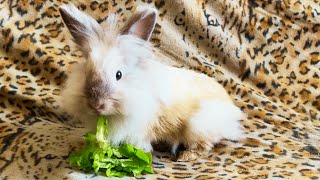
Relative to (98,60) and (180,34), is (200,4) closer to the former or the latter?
(180,34)

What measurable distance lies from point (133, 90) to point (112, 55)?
0.11 m

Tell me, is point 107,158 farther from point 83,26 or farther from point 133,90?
point 83,26

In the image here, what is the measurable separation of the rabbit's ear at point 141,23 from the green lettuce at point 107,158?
0.25 metres

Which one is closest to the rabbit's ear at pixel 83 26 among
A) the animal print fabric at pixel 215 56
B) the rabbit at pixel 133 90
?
the rabbit at pixel 133 90

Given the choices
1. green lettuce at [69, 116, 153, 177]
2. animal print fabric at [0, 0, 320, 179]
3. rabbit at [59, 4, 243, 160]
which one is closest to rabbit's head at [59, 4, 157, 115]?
rabbit at [59, 4, 243, 160]

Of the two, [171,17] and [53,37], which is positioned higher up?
[171,17]

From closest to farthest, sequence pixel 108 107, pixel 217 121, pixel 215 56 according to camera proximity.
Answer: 1. pixel 108 107
2. pixel 217 121
3. pixel 215 56

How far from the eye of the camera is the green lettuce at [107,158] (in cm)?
150

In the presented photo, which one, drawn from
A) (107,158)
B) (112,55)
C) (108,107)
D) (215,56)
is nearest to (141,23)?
(112,55)

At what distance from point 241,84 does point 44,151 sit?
0.84 m

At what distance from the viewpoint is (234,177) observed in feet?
5.06

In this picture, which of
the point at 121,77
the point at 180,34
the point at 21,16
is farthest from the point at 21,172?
the point at 180,34

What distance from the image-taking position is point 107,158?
1.51 meters

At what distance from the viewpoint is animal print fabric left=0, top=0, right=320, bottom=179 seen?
196 cm
